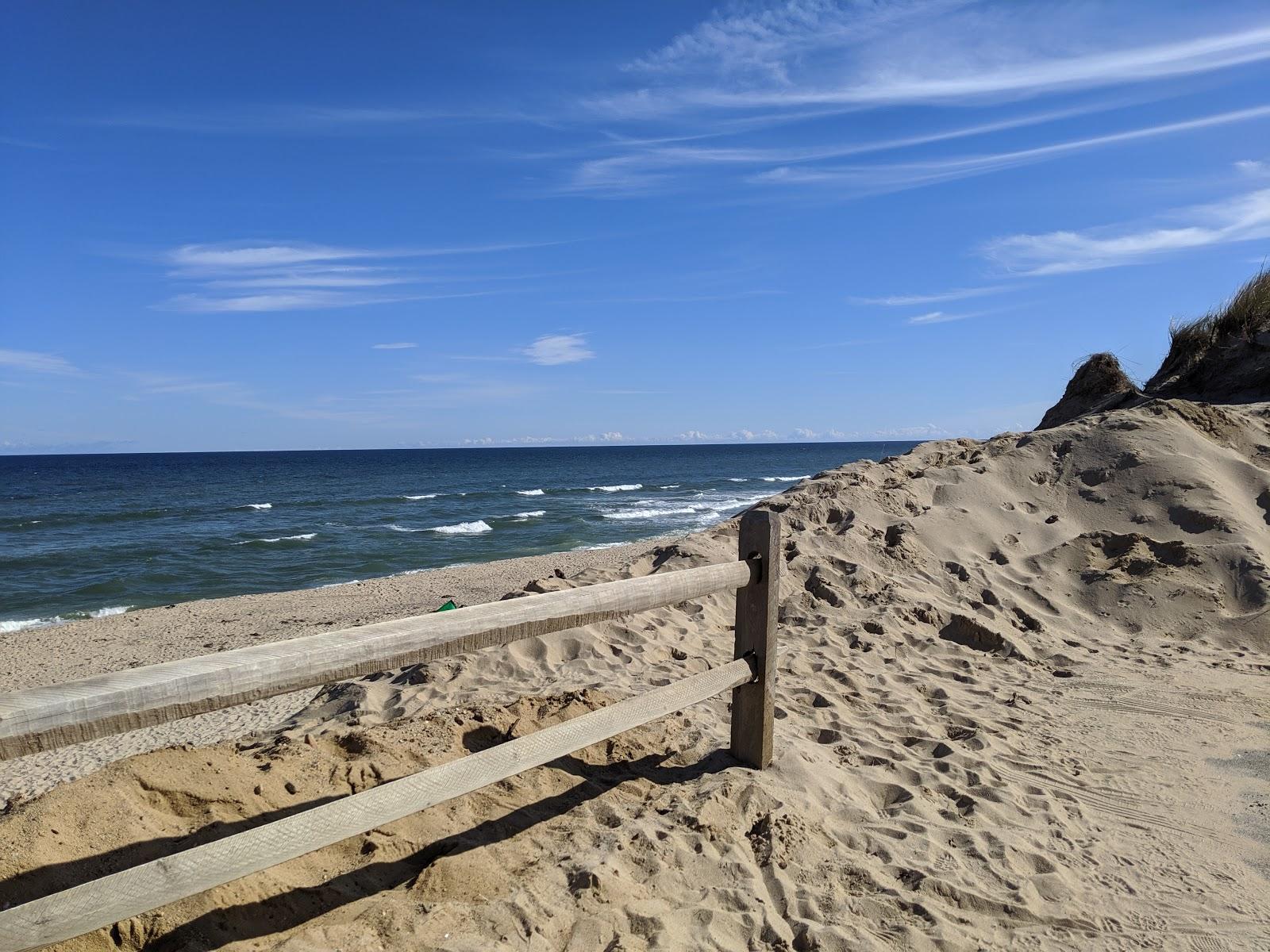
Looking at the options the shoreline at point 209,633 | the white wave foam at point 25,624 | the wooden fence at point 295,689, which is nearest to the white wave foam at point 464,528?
the shoreline at point 209,633

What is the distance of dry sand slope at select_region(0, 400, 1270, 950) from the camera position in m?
2.81

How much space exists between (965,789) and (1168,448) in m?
6.38

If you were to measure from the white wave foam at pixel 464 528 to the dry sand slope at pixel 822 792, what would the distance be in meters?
18.8

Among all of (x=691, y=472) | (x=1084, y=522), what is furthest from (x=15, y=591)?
(x=691, y=472)

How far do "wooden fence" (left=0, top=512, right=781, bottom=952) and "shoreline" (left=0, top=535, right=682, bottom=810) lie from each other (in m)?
4.25

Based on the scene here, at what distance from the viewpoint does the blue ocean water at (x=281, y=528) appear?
1738cm

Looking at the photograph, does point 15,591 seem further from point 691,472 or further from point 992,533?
point 691,472

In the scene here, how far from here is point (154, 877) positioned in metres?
2.07

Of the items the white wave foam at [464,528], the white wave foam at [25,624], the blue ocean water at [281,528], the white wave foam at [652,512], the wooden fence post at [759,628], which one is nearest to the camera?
the wooden fence post at [759,628]

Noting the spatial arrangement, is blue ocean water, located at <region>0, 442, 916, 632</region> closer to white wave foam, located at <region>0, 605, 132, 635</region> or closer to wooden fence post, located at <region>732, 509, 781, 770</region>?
white wave foam, located at <region>0, 605, 132, 635</region>

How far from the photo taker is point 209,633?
12.3 meters

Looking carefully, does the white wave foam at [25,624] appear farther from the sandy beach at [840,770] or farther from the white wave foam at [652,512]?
the white wave foam at [652,512]

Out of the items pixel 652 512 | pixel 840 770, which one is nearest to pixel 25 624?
pixel 840 770

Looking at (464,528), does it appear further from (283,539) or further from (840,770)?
(840,770)
